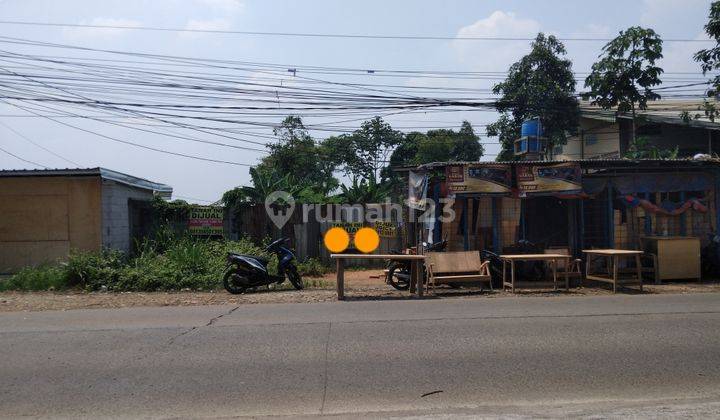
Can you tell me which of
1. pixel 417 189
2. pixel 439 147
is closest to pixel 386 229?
pixel 417 189

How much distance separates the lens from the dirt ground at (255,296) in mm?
11969

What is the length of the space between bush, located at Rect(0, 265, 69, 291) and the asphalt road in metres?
4.23

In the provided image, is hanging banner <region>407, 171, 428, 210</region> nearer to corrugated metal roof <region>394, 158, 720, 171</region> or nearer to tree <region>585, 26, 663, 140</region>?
corrugated metal roof <region>394, 158, 720, 171</region>

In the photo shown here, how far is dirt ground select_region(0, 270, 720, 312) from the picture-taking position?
1197 cm

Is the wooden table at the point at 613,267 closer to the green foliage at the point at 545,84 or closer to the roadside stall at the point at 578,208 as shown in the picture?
the roadside stall at the point at 578,208

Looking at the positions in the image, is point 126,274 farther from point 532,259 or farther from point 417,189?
point 532,259

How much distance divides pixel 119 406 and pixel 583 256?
12370 mm

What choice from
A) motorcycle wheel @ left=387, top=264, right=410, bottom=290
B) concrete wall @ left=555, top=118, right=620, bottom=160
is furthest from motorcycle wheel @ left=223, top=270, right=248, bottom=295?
concrete wall @ left=555, top=118, right=620, bottom=160

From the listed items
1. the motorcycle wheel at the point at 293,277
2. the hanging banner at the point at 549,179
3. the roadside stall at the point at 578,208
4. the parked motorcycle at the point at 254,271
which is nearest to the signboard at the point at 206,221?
the parked motorcycle at the point at 254,271

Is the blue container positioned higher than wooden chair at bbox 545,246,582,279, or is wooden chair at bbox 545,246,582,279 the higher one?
the blue container

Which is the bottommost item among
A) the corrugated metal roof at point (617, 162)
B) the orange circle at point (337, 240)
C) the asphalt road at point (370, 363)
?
the asphalt road at point (370, 363)

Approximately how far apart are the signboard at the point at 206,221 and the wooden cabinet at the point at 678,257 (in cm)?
1249

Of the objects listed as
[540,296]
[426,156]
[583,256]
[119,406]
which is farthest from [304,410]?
[426,156]

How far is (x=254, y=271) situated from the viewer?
13102 mm
